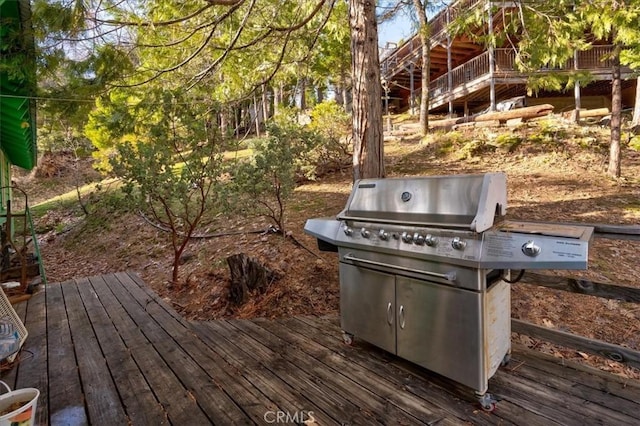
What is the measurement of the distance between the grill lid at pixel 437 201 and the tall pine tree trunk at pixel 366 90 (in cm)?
138

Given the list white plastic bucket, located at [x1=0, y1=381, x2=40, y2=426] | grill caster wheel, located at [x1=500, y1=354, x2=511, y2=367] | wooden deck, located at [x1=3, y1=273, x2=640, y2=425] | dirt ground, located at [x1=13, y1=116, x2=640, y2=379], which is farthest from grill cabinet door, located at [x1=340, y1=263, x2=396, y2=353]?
white plastic bucket, located at [x1=0, y1=381, x2=40, y2=426]

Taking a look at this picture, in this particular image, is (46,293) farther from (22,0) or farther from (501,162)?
(501,162)

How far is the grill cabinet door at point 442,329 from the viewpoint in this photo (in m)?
1.87

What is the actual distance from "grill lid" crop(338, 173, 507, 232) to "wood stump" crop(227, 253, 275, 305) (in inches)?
63.7

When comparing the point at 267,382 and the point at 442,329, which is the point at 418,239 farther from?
the point at 267,382

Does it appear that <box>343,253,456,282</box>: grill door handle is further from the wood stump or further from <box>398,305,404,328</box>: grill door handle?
the wood stump

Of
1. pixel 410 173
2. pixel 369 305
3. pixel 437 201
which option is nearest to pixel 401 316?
pixel 369 305

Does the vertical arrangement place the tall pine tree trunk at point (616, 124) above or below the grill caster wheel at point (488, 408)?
above

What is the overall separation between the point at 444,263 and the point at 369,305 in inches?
26.2

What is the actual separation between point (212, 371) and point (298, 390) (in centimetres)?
64

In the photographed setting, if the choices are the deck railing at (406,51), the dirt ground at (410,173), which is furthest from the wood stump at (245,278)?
the deck railing at (406,51)

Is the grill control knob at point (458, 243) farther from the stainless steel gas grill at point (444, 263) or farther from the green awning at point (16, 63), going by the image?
the green awning at point (16, 63)

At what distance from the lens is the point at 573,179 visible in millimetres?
6840

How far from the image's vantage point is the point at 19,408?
1.69 metres
